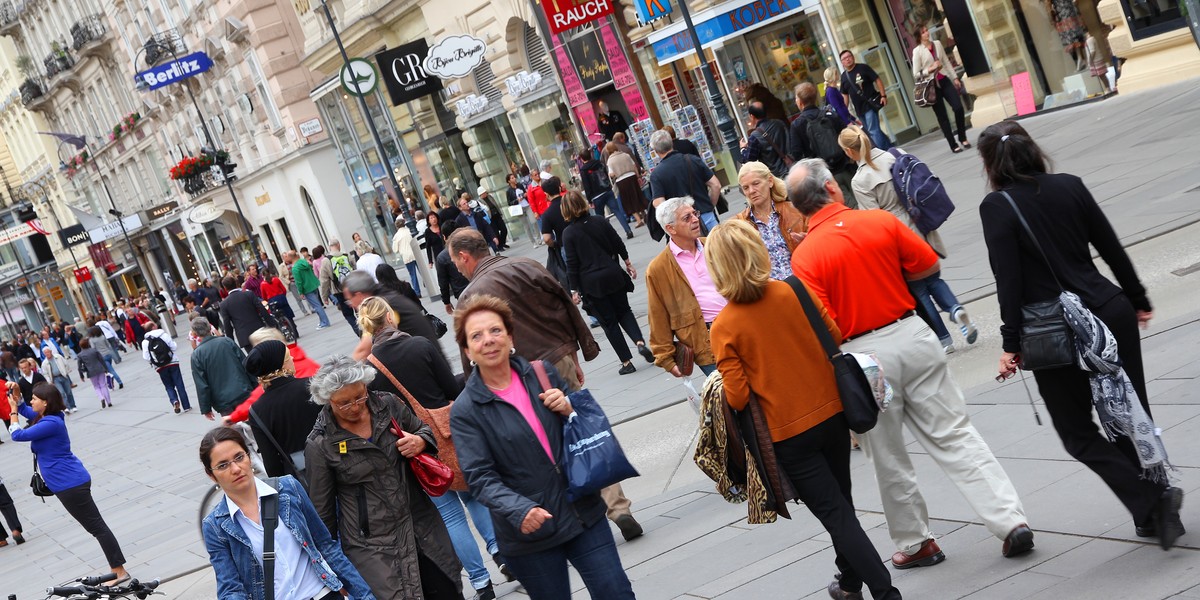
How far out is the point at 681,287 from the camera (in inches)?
277

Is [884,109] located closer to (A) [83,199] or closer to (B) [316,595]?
(B) [316,595]

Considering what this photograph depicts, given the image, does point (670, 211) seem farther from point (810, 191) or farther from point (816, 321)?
point (816, 321)

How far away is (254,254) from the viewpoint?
47156 mm

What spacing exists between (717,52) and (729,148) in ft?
5.48

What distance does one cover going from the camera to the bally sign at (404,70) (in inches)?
1107

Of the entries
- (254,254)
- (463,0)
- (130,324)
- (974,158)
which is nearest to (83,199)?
(254,254)

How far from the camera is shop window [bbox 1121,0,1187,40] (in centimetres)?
1650

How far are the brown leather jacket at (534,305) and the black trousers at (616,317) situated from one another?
377cm

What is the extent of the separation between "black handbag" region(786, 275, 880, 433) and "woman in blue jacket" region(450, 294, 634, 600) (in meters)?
0.94

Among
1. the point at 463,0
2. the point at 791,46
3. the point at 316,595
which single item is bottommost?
the point at 316,595

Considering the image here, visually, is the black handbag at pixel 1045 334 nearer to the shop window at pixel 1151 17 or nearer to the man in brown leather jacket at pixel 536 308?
the man in brown leather jacket at pixel 536 308

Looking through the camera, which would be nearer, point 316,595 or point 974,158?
point 316,595

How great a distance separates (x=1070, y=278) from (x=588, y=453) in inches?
73.2

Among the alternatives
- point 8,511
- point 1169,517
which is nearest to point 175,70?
point 8,511
